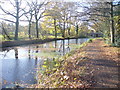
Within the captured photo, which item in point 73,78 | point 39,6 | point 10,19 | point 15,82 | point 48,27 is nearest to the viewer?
point 73,78

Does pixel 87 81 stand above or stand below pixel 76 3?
below

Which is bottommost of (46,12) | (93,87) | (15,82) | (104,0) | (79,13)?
(15,82)

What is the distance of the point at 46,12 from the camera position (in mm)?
22172

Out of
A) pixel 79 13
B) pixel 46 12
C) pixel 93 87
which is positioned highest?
pixel 46 12

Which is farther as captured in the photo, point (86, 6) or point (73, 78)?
point (86, 6)

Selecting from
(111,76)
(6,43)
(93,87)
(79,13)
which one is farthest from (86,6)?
(6,43)

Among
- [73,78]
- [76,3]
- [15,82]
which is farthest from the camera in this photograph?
[76,3]

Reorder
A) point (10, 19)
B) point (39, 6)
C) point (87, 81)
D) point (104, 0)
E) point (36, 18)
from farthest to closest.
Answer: point (36, 18) → point (39, 6) → point (10, 19) → point (104, 0) → point (87, 81)

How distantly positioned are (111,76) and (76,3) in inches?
325

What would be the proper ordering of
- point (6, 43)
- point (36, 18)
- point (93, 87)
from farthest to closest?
point (36, 18) < point (6, 43) < point (93, 87)

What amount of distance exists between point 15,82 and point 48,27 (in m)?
28.8

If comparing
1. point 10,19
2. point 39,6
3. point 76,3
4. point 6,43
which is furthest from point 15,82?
point 39,6

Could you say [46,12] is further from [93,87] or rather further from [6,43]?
[93,87]

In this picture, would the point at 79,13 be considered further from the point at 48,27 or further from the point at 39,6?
the point at 48,27
